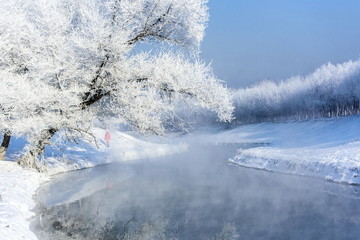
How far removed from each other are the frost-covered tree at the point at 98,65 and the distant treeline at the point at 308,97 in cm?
5433

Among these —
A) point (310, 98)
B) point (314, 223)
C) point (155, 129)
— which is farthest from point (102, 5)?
point (310, 98)

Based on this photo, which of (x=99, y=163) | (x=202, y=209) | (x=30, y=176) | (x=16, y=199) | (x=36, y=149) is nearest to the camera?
(x=202, y=209)

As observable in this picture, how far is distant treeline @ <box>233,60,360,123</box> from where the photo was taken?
67675 mm

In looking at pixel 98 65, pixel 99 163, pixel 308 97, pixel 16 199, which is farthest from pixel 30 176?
pixel 308 97

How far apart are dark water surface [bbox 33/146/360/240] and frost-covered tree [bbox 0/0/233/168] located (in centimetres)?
370

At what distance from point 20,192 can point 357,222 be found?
454 inches

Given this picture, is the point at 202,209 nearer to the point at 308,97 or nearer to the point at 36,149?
the point at 36,149

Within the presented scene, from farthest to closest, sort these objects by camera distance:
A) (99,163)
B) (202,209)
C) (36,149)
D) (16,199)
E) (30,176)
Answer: (99,163) < (36,149) < (30,176) < (16,199) < (202,209)

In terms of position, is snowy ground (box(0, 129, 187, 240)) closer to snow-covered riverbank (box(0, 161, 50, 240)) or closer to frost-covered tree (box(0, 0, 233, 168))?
snow-covered riverbank (box(0, 161, 50, 240))

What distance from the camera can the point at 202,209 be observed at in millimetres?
11367

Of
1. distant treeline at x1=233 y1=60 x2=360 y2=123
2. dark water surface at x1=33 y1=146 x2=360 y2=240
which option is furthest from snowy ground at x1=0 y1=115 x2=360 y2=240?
distant treeline at x1=233 y1=60 x2=360 y2=123

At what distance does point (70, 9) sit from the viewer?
19.6 m

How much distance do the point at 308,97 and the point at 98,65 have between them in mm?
→ 66998

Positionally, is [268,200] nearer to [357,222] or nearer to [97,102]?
[357,222]
